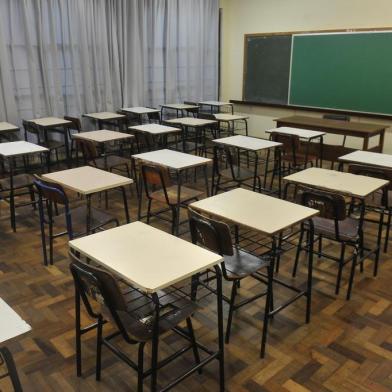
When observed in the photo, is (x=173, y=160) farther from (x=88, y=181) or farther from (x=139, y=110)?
(x=139, y=110)

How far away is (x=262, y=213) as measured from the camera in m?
2.52

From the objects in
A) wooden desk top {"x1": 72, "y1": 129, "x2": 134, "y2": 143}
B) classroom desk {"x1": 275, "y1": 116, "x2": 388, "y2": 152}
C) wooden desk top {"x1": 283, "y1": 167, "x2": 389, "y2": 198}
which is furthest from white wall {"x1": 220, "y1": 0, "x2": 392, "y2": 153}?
wooden desk top {"x1": 72, "y1": 129, "x2": 134, "y2": 143}

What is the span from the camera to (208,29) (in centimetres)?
827

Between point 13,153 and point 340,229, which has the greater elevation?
point 13,153

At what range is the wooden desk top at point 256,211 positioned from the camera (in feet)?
7.68

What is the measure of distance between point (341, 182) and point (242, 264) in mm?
1226

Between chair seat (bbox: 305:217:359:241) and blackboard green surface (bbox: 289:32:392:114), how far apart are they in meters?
4.19

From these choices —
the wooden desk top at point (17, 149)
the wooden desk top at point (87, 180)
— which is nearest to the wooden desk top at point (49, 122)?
the wooden desk top at point (17, 149)

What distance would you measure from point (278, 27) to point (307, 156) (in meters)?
3.65

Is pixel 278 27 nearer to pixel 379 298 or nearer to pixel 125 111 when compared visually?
pixel 125 111

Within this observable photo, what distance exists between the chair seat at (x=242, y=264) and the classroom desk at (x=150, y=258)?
1.32 feet

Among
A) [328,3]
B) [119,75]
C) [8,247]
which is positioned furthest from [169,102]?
[8,247]

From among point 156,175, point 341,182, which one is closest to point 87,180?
point 156,175

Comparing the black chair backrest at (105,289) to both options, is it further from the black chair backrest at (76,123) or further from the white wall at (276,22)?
the white wall at (276,22)
